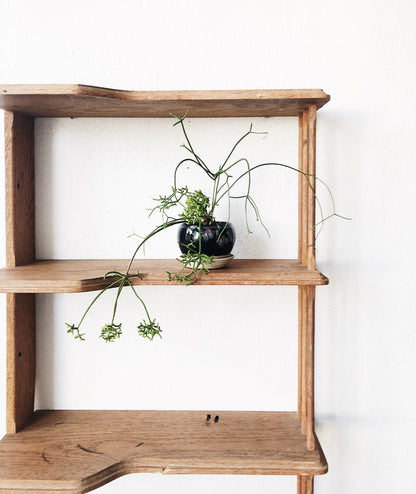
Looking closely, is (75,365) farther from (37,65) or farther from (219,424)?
(37,65)

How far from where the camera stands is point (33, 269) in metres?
0.94

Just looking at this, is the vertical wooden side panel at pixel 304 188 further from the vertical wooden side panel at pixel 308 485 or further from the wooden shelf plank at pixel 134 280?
the vertical wooden side panel at pixel 308 485

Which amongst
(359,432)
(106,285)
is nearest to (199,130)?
(106,285)

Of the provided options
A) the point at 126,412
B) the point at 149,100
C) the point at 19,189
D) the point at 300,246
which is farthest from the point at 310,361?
the point at 19,189

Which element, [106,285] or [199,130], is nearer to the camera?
[106,285]

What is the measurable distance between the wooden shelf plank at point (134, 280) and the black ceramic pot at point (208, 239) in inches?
1.7

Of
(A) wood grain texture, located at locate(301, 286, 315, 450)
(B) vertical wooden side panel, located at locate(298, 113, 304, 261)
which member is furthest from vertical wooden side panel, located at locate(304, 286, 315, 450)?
(B) vertical wooden side panel, located at locate(298, 113, 304, 261)

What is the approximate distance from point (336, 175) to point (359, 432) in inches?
24.5

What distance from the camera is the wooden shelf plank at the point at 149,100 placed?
81cm

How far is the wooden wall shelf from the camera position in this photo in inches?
32.9

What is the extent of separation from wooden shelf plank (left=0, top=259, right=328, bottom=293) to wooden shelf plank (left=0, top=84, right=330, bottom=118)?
Result: 0.33 m

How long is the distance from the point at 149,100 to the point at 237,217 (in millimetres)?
343

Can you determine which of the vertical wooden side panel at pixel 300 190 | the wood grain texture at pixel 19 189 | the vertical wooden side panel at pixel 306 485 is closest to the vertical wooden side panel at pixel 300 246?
the vertical wooden side panel at pixel 300 190

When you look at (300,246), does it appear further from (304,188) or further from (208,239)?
(208,239)
